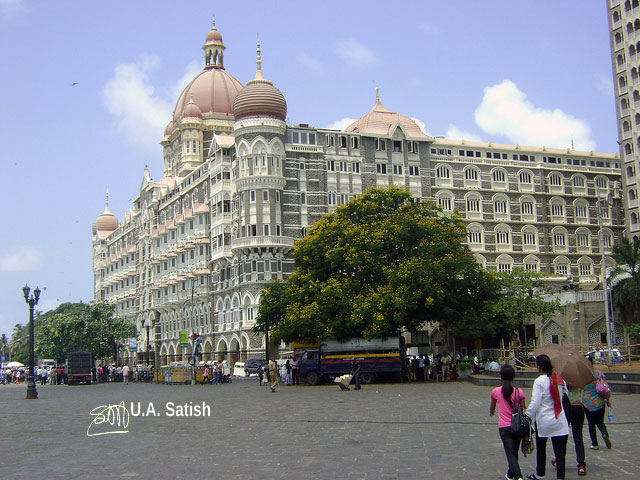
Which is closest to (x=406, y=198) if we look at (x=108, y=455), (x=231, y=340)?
(x=231, y=340)

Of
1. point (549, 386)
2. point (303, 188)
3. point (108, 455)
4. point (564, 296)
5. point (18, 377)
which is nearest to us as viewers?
point (549, 386)

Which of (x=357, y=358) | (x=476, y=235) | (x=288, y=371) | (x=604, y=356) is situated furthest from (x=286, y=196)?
(x=604, y=356)

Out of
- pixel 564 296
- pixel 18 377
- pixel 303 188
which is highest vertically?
pixel 303 188

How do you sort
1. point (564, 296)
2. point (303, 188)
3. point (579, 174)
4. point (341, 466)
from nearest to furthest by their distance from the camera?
point (341, 466) < point (564, 296) < point (303, 188) < point (579, 174)

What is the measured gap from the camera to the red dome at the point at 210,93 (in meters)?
85.2

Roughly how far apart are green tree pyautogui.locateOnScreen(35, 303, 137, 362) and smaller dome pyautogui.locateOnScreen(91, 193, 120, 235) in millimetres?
39819

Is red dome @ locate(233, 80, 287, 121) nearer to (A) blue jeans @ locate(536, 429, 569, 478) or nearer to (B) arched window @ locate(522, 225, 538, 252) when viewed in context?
(B) arched window @ locate(522, 225, 538, 252)

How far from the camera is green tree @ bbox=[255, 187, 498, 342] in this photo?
132 ft

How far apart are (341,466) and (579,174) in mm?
69442

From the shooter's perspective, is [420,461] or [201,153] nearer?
[420,461]

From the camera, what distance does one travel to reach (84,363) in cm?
5838

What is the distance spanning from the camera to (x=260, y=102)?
63250 millimetres

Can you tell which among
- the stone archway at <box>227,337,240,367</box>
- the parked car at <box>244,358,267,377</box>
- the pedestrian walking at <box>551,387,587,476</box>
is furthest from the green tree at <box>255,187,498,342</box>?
the pedestrian walking at <box>551,387,587,476</box>

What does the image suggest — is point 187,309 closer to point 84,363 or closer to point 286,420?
point 84,363
